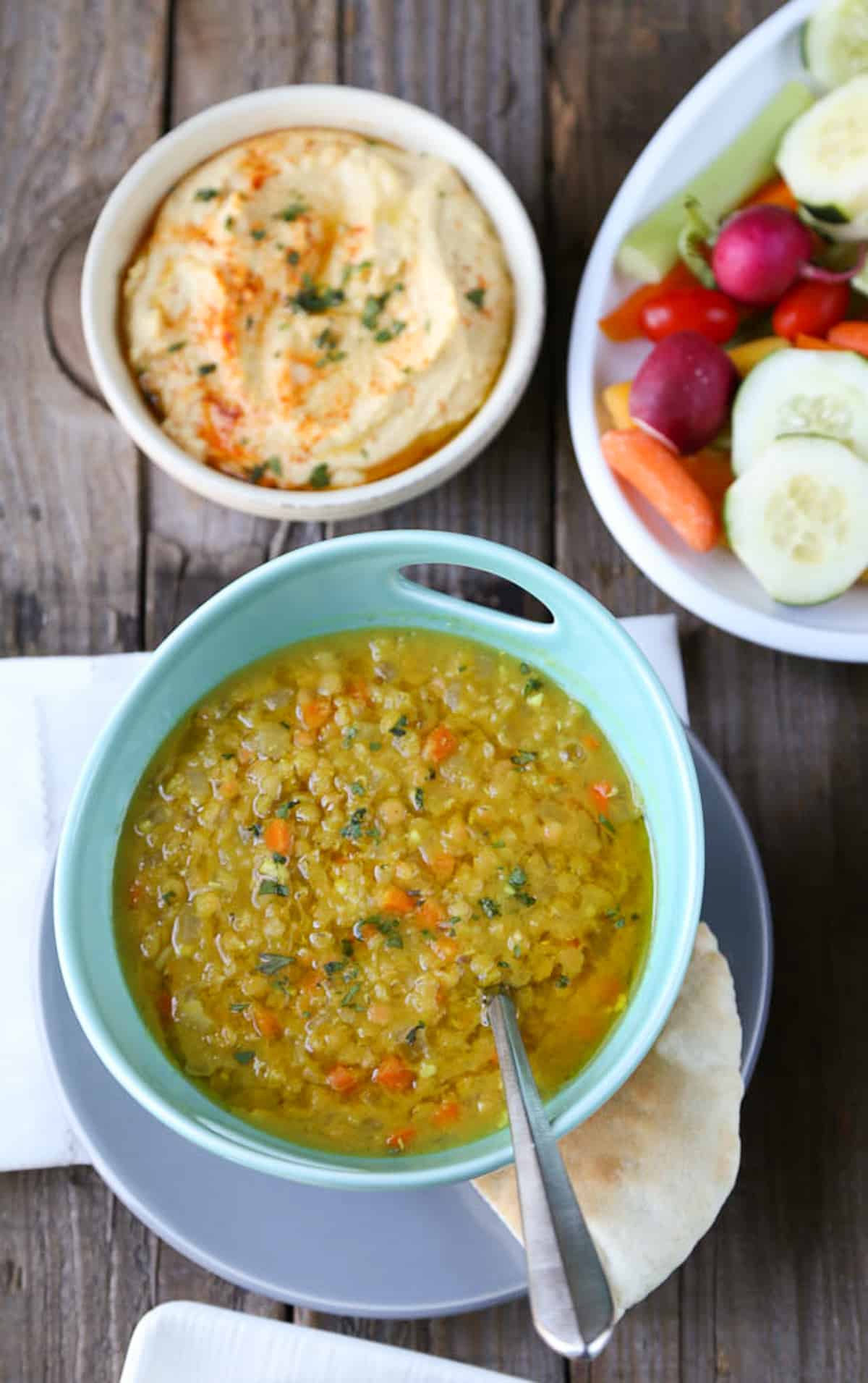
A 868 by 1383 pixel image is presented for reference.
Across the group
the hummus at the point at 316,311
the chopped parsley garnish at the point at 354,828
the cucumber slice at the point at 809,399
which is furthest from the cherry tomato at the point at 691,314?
the chopped parsley garnish at the point at 354,828

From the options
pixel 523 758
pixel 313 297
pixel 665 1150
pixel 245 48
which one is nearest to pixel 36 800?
pixel 523 758

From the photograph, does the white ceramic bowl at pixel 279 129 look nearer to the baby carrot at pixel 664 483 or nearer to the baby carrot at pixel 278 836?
the baby carrot at pixel 664 483

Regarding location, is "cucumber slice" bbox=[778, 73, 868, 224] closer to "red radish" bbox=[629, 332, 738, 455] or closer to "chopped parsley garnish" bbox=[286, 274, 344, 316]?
"red radish" bbox=[629, 332, 738, 455]

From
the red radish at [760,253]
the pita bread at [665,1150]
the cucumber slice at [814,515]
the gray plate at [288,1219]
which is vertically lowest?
the gray plate at [288,1219]

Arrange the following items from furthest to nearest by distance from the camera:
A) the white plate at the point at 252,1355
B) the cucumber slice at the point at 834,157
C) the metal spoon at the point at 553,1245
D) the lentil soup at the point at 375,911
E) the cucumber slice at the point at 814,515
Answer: the cucumber slice at the point at 834,157 < the cucumber slice at the point at 814,515 < the white plate at the point at 252,1355 < the lentil soup at the point at 375,911 < the metal spoon at the point at 553,1245

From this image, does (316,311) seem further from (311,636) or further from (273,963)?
(273,963)

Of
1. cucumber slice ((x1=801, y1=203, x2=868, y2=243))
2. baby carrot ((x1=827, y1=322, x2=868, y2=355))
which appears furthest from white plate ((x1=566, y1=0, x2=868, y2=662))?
baby carrot ((x1=827, y1=322, x2=868, y2=355))
